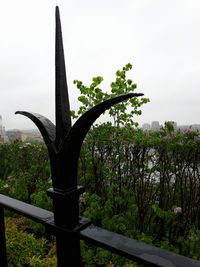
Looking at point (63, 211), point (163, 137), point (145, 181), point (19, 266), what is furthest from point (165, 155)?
point (63, 211)

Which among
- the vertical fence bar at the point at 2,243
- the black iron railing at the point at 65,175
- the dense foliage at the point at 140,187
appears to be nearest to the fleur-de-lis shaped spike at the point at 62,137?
the black iron railing at the point at 65,175

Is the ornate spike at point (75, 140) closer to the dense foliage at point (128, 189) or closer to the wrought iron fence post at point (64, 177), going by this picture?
the wrought iron fence post at point (64, 177)

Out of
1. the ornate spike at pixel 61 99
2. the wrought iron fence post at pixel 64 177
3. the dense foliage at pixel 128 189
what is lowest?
the dense foliage at pixel 128 189

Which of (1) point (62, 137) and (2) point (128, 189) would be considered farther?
(2) point (128, 189)

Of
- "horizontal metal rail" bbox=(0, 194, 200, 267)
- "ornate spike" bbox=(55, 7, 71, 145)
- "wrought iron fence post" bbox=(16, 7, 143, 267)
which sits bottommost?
"horizontal metal rail" bbox=(0, 194, 200, 267)

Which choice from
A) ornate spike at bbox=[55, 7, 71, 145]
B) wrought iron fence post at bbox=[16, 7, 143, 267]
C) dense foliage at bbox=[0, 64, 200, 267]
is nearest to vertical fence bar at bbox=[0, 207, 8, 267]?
wrought iron fence post at bbox=[16, 7, 143, 267]

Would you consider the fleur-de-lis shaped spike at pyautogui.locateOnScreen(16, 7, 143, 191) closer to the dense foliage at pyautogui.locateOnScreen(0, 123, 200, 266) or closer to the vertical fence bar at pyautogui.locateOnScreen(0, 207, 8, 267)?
the vertical fence bar at pyautogui.locateOnScreen(0, 207, 8, 267)

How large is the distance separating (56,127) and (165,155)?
12.0 ft

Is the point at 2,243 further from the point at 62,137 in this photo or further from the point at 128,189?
the point at 128,189

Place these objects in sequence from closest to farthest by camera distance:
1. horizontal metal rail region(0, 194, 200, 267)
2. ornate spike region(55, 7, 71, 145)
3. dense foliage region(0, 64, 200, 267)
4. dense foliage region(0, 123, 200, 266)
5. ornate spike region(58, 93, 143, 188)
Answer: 1. horizontal metal rail region(0, 194, 200, 267)
2. ornate spike region(58, 93, 143, 188)
3. ornate spike region(55, 7, 71, 145)
4. dense foliage region(0, 64, 200, 267)
5. dense foliage region(0, 123, 200, 266)

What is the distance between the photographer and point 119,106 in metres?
5.60

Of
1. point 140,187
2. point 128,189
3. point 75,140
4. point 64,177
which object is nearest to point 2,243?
point 64,177

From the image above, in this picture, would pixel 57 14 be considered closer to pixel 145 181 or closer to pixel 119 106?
pixel 145 181

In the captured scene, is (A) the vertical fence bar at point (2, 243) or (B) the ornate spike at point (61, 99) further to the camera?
(A) the vertical fence bar at point (2, 243)
